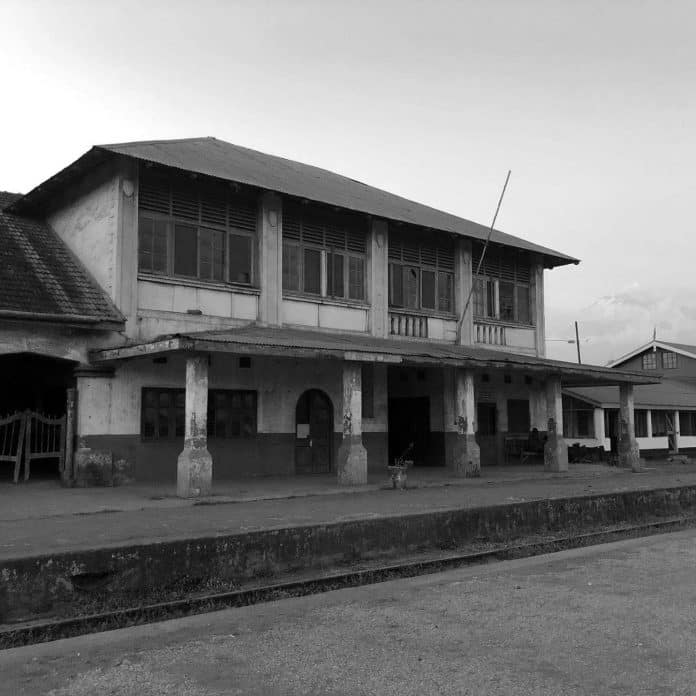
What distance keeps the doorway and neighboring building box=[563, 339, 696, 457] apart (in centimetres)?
940

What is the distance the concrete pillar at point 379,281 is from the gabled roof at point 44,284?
20.9 ft

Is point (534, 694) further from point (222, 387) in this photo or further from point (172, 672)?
point (222, 387)

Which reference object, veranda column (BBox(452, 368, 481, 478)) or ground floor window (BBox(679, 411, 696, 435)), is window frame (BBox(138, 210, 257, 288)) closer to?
veranda column (BBox(452, 368, 481, 478))

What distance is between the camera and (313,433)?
57.5 ft

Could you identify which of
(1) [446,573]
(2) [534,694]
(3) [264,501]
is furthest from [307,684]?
(3) [264,501]

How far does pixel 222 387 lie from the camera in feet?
52.4

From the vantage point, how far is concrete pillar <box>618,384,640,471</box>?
20844 mm

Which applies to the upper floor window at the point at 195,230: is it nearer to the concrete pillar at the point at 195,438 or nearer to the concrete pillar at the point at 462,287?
the concrete pillar at the point at 195,438

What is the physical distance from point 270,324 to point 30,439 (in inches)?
206

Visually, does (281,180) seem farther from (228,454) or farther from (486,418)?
(486,418)

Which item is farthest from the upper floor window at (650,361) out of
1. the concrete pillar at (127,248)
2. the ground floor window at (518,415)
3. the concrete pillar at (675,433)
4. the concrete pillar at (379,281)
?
the concrete pillar at (127,248)

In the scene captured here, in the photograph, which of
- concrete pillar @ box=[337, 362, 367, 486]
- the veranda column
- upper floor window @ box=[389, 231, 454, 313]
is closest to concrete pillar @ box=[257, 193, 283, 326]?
concrete pillar @ box=[337, 362, 367, 486]

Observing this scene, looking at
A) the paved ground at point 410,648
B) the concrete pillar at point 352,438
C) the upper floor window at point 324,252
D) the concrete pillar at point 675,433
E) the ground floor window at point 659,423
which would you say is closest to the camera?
the paved ground at point 410,648

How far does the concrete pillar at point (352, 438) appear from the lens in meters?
15.0
